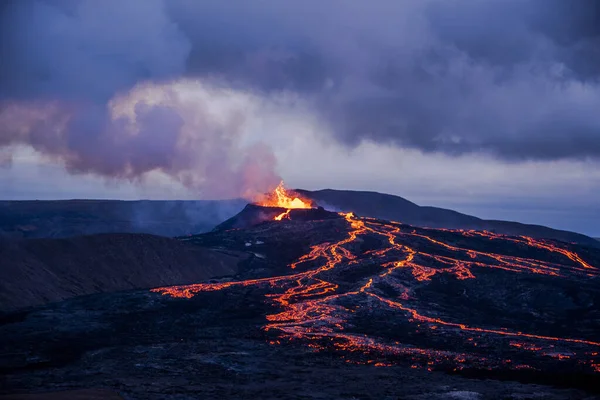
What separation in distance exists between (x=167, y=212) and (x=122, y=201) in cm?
1369

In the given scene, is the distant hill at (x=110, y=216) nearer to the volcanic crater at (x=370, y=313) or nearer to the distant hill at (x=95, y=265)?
the volcanic crater at (x=370, y=313)

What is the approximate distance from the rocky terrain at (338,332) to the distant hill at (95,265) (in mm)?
4004

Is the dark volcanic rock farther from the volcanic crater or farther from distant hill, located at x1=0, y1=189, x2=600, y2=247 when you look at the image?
distant hill, located at x1=0, y1=189, x2=600, y2=247

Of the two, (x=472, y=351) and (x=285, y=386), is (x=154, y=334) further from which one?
(x=472, y=351)

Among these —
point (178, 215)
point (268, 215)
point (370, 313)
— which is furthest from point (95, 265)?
point (178, 215)

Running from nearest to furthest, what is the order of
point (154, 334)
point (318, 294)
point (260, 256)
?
1. point (154, 334)
2. point (318, 294)
3. point (260, 256)

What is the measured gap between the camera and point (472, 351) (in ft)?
136

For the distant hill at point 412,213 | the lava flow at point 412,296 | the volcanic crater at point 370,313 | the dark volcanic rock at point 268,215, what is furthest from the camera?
the distant hill at point 412,213

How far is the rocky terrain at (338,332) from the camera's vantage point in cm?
3244

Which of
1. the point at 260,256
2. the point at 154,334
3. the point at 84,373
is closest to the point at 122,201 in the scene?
the point at 260,256

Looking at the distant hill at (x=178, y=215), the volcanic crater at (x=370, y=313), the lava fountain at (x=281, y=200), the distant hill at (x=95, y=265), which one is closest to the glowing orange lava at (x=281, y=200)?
the lava fountain at (x=281, y=200)

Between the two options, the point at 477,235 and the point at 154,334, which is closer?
the point at 154,334

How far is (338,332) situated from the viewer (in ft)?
154

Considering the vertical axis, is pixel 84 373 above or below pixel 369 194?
below
